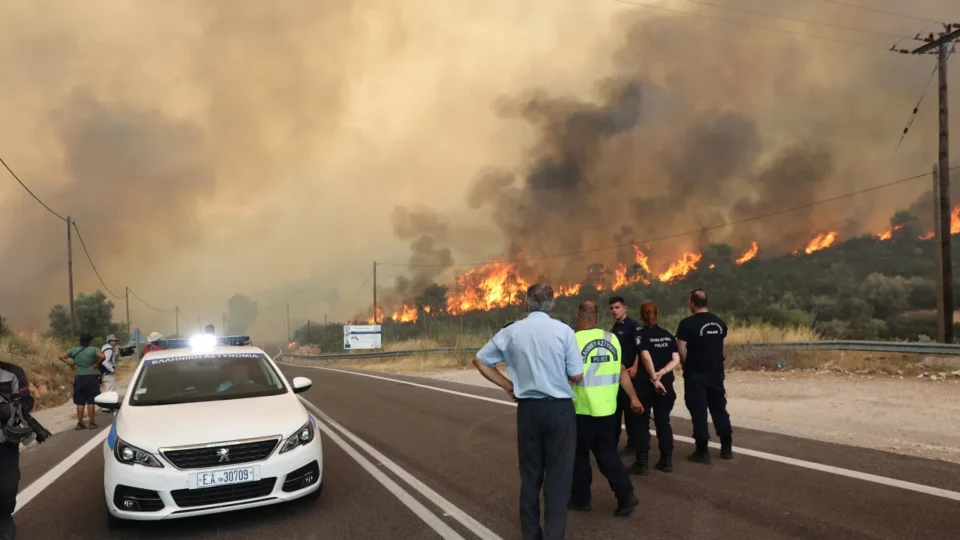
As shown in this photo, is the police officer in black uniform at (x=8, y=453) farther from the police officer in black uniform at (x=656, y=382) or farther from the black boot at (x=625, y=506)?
the police officer in black uniform at (x=656, y=382)

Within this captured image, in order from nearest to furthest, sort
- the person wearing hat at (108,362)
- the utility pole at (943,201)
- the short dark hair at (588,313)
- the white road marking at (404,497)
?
the white road marking at (404,497)
the short dark hair at (588,313)
the person wearing hat at (108,362)
the utility pole at (943,201)

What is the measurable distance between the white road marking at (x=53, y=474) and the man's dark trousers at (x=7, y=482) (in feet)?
1.22

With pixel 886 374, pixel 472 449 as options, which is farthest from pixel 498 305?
pixel 472 449

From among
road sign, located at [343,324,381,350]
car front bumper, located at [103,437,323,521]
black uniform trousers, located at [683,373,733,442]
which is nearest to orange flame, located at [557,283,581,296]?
road sign, located at [343,324,381,350]

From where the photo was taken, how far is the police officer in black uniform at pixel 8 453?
4.63 m

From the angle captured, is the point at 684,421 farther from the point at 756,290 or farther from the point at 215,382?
the point at 756,290

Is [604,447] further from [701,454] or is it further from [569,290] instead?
[569,290]

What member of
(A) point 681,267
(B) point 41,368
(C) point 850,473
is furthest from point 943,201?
(A) point 681,267

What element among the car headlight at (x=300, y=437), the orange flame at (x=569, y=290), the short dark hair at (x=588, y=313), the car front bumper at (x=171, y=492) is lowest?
the car front bumper at (x=171, y=492)

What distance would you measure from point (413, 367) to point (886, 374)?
20.4 metres

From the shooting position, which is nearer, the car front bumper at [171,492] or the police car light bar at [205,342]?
the car front bumper at [171,492]

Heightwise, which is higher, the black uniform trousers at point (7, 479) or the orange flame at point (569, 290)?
the orange flame at point (569, 290)

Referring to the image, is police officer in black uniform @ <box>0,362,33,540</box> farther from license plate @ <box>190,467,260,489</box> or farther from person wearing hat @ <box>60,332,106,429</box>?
person wearing hat @ <box>60,332,106,429</box>

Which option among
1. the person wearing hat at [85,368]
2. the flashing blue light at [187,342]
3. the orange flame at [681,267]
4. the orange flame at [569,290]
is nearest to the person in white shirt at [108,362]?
the person wearing hat at [85,368]
